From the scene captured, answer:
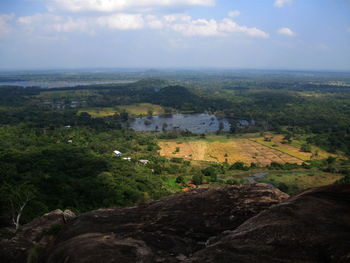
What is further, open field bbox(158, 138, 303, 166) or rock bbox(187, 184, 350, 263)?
open field bbox(158, 138, 303, 166)

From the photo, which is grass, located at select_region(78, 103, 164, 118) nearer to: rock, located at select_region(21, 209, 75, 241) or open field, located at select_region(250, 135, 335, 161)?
open field, located at select_region(250, 135, 335, 161)

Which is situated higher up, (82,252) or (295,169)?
(82,252)

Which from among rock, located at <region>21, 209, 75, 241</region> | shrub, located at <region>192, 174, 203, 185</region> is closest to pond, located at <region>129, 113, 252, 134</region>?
shrub, located at <region>192, 174, 203, 185</region>

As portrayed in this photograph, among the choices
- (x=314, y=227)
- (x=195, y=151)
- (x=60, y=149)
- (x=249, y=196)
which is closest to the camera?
(x=314, y=227)

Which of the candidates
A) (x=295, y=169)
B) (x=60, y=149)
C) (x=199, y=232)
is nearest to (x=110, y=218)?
(x=199, y=232)

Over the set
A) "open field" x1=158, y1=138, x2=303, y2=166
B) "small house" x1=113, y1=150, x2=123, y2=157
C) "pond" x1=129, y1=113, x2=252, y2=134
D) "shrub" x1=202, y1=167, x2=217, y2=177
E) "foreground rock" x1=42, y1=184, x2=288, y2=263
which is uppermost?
"foreground rock" x1=42, y1=184, x2=288, y2=263

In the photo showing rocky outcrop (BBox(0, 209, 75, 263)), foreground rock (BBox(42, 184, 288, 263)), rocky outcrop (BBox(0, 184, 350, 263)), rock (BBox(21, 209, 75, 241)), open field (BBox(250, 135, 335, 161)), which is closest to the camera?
rocky outcrop (BBox(0, 184, 350, 263))

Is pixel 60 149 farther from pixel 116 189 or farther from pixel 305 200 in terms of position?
pixel 305 200
